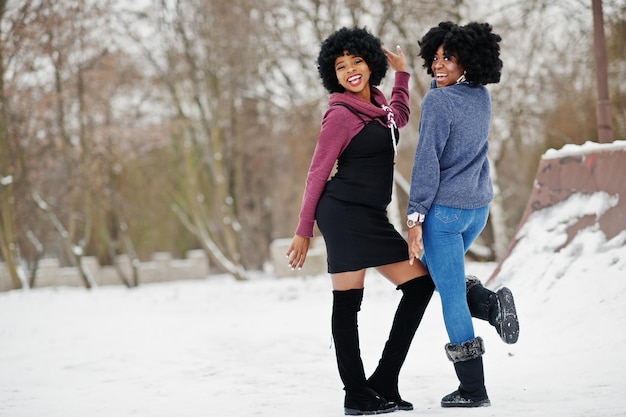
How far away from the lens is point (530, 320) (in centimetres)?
566

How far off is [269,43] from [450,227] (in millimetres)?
14389

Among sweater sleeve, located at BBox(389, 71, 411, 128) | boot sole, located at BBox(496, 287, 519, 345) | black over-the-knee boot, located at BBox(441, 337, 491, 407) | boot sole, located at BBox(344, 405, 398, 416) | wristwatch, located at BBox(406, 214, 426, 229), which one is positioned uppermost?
sweater sleeve, located at BBox(389, 71, 411, 128)

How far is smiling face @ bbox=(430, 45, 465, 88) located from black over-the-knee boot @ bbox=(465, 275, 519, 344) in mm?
976

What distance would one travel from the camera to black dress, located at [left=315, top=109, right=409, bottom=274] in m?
3.54

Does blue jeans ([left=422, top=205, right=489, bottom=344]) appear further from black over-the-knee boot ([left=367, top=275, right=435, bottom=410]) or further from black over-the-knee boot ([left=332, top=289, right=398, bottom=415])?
black over-the-knee boot ([left=332, top=289, right=398, bottom=415])

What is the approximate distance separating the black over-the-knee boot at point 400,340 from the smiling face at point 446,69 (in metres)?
0.95

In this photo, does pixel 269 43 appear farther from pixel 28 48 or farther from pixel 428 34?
pixel 428 34

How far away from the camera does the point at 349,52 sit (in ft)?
12.1

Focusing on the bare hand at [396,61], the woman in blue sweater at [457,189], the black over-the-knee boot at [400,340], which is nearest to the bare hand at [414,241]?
the woman in blue sweater at [457,189]

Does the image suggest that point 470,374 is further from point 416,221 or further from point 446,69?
point 446,69

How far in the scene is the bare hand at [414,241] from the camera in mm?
3467

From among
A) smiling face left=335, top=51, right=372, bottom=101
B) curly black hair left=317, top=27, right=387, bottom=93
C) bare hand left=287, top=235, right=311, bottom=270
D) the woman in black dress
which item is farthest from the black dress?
curly black hair left=317, top=27, right=387, bottom=93

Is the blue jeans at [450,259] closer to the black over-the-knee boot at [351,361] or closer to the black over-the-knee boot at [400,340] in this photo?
the black over-the-knee boot at [400,340]

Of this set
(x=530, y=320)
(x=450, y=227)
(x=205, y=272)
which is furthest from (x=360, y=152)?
(x=205, y=272)
